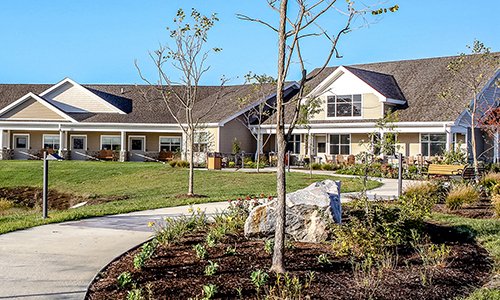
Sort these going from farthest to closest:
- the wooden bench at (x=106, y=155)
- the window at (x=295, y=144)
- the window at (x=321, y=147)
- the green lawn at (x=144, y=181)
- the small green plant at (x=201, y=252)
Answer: the wooden bench at (x=106, y=155)
the window at (x=295, y=144)
the window at (x=321, y=147)
the green lawn at (x=144, y=181)
the small green plant at (x=201, y=252)

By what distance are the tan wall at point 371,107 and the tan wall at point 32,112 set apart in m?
20.6

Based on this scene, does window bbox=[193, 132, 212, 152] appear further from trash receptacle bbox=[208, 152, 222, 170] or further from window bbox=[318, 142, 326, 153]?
window bbox=[318, 142, 326, 153]

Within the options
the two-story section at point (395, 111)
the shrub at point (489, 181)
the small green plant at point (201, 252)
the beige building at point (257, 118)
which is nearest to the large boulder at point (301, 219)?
the small green plant at point (201, 252)

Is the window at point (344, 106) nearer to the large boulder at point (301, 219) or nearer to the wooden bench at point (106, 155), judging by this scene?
the wooden bench at point (106, 155)

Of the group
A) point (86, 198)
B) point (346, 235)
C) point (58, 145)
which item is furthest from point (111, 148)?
point (346, 235)

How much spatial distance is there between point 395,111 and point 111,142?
806 inches

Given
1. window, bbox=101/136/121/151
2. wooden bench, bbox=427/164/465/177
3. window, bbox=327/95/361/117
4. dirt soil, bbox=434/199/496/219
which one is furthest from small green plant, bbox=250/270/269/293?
window, bbox=101/136/121/151

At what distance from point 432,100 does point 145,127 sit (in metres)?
18.3

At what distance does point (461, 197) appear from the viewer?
44.5ft

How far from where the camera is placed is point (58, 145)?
41688 mm

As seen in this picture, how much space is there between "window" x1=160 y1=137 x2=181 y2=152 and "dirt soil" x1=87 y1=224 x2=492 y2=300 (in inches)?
1255

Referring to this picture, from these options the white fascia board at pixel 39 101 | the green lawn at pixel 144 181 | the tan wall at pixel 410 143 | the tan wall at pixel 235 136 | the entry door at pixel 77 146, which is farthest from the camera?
the entry door at pixel 77 146

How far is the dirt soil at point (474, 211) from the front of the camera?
495 inches

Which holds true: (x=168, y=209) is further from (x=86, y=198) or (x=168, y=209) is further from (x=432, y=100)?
(x=432, y=100)
